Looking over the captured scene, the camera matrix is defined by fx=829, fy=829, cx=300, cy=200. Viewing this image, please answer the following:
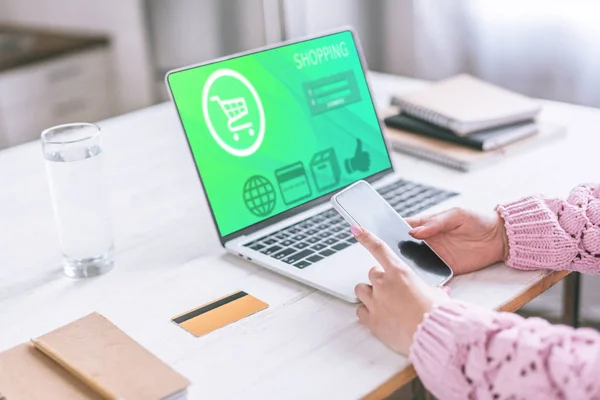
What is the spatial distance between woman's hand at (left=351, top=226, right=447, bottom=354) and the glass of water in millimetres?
349

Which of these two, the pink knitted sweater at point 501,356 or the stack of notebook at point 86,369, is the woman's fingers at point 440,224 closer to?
the pink knitted sweater at point 501,356

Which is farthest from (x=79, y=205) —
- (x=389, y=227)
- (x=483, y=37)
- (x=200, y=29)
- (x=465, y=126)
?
(x=200, y=29)

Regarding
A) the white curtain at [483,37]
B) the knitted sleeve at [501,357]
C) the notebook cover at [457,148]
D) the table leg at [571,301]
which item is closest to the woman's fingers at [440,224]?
the knitted sleeve at [501,357]

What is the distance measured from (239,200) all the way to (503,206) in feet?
1.17

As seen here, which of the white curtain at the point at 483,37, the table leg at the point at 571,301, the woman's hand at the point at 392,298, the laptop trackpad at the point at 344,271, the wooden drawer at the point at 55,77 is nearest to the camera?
the woman's hand at the point at 392,298

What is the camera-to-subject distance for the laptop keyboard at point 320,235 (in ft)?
3.52

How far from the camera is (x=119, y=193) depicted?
1.35 meters

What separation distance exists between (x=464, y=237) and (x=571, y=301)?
29.4 inches

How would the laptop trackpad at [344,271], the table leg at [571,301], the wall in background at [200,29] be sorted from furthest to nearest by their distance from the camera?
the wall in background at [200,29] < the table leg at [571,301] < the laptop trackpad at [344,271]

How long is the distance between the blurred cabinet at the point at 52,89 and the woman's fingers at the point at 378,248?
2.22 meters

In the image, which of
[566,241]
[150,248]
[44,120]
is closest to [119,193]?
[150,248]

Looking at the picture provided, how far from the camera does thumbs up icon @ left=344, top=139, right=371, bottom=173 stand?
1.27 meters

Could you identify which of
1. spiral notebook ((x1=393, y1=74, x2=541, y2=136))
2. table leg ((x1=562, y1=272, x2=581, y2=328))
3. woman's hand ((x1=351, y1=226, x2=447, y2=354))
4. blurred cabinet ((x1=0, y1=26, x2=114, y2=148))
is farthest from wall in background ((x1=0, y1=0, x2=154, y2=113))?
woman's hand ((x1=351, y1=226, x2=447, y2=354))

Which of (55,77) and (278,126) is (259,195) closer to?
(278,126)
